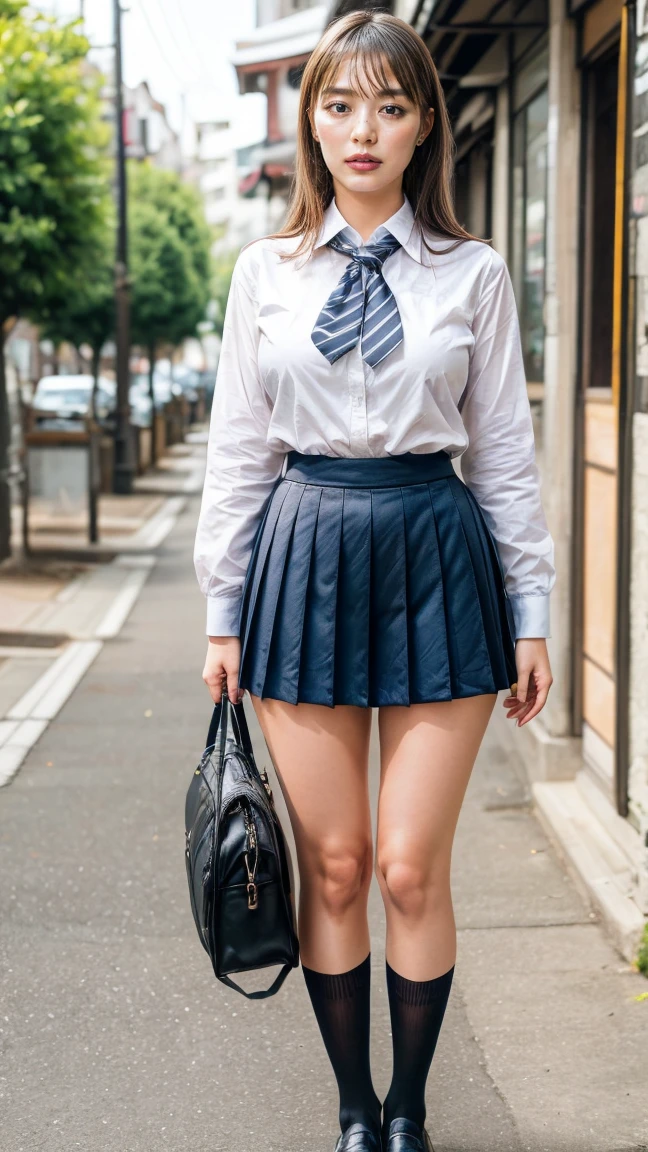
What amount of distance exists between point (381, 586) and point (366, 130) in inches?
31.7

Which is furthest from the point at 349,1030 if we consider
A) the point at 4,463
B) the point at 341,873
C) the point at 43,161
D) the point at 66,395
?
the point at 66,395

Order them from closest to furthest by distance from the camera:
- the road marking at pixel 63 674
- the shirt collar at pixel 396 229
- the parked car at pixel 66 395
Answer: the shirt collar at pixel 396 229
the road marking at pixel 63 674
the parked car at pixel 66 395

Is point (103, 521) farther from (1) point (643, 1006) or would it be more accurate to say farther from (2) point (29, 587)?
(1) point (643, 1006)

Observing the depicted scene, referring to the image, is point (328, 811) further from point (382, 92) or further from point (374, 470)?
point (382, 92)

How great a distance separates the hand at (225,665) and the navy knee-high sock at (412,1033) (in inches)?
24.1

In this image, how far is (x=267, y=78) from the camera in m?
38.8

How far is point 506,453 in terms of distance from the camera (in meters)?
2.73

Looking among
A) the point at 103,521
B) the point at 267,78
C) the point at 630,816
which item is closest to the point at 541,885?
the point at 630,816

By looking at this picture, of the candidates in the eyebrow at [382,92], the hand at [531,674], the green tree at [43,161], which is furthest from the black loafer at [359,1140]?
the green tree at [43,161]

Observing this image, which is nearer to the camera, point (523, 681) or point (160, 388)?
point (523, 681)

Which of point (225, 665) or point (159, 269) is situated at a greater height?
point (159, 269)

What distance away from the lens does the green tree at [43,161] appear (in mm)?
11898

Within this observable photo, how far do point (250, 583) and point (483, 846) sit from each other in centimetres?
282

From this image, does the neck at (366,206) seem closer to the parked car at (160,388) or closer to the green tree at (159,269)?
the green tree at (159,269)
